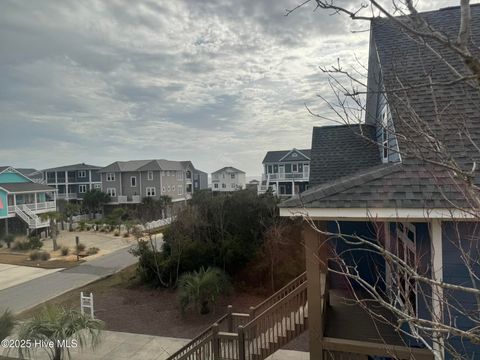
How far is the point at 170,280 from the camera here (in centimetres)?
1391

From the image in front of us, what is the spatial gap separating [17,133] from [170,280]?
36.6 feet

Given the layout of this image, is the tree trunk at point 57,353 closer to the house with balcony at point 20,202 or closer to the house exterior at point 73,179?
the house with balcony at point 20,202

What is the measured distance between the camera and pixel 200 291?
10812 mm

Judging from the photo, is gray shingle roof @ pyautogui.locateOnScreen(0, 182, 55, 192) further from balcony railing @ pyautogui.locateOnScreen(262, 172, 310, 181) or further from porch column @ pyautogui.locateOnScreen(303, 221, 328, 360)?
porch column @ pyautogui.locateOnScreen(303, 221, 328, 360)

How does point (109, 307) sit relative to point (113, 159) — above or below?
below

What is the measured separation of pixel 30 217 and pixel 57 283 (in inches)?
706

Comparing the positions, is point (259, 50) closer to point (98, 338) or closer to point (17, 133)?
point (98, 338)

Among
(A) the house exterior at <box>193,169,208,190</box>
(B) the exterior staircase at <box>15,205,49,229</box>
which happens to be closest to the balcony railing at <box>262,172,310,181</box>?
(A) the house exterior at <box>193,169,208,190</box>

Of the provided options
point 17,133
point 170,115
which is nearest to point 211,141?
point 170,115

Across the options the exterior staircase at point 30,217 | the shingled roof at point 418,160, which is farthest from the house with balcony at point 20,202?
the shingled roof at point 418,160

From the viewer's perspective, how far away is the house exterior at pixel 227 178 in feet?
178

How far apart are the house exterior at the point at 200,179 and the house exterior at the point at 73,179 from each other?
17.5m

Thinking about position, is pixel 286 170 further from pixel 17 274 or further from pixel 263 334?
pixel 263 334

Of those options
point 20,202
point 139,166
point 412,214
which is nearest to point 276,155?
point 139,166
